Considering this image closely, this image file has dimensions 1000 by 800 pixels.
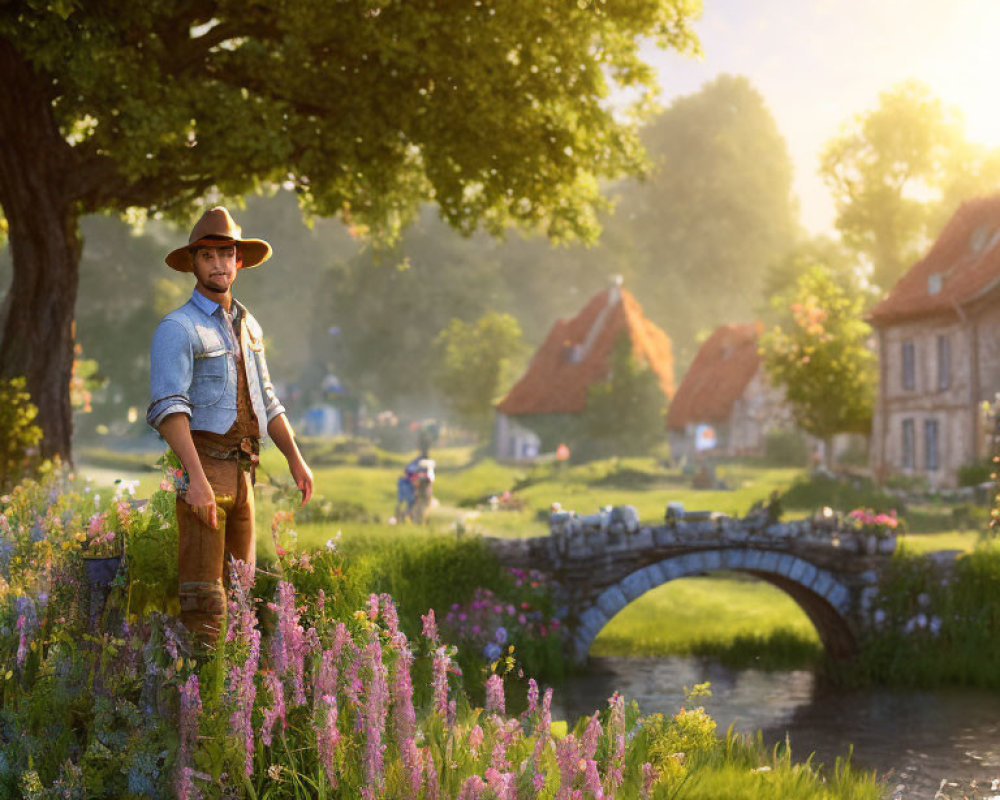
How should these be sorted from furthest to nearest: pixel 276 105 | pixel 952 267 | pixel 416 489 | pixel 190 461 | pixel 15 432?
pixel 952 267 < pixel 416 489 < pixel 276 105 < pixel 15 432 < pixel 190 461

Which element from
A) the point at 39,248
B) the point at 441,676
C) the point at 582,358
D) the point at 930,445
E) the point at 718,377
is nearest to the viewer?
the point at 441,676

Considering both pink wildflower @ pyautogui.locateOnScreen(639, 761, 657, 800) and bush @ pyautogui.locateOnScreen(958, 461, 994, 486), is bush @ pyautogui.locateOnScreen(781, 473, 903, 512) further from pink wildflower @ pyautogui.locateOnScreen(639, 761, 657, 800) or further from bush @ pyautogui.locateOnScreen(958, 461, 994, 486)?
pink wildflower @ pyautogui.locateOnScreen(639, 761, 657, 800)

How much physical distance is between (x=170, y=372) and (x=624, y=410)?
35.6 metres

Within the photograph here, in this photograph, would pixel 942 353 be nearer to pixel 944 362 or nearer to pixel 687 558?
pixel 944 362

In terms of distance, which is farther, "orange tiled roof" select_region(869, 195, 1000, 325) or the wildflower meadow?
"orange tiled roof" select_region(869, 195, 1000, 325)

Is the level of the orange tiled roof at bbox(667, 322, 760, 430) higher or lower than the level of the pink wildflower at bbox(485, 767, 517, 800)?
higher

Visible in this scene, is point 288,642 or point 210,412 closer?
point 288,642

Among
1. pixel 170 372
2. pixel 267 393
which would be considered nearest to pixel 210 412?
pixel 170 372

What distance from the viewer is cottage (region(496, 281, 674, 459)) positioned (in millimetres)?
43688

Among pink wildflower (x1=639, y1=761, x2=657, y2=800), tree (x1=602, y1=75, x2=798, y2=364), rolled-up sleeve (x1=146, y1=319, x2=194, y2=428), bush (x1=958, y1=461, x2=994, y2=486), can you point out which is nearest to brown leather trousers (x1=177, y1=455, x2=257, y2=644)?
rolled-up sleeve (x1=146, y1=319, x2=194, y2=428)

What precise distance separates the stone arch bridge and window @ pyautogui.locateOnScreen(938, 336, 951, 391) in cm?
1406

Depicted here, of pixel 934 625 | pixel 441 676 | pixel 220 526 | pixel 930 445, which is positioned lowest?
pixel 934 625

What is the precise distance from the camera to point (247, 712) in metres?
5.74

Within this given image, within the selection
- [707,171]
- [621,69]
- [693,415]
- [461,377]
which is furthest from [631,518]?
[707,171]
